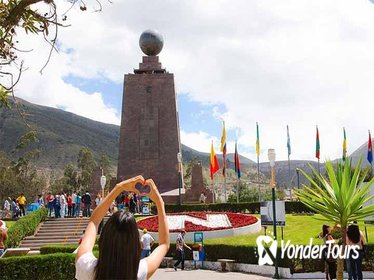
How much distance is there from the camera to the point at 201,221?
23688mm

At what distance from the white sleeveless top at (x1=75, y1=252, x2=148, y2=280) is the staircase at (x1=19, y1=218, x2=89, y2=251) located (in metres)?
19.1

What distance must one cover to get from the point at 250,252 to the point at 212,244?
2.07m

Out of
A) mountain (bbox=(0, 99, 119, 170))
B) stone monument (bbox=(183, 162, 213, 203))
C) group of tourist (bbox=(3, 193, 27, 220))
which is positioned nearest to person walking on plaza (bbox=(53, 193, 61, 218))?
group of tourist (bbox=(3, 193, 27, 220))

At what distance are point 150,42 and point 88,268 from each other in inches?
1531

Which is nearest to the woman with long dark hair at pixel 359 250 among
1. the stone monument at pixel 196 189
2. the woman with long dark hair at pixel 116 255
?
the woman with long dark hair at pixel 116 255

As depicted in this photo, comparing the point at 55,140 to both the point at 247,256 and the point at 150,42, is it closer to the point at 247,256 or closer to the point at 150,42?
the point at 150,42

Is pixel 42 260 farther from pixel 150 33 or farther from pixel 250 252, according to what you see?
pixel 150 33

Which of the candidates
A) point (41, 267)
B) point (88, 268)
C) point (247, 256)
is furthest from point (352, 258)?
point (88, 268)

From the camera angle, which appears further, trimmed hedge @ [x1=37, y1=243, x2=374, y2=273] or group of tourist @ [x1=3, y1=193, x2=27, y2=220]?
group of tourist @ [x1=3, y1=193, x2=27, y2=220]

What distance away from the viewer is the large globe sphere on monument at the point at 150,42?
40.2 meters

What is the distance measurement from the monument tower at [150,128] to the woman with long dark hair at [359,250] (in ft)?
89.7

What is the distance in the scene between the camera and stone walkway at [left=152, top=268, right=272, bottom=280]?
14.1 metres

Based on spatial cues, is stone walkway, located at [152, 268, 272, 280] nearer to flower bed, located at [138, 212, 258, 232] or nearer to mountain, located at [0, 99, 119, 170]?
flower bed, located at [138, 212, 258, 232]

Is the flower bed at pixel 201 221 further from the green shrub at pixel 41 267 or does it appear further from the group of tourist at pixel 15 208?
the green shrub at pixel 41 267
